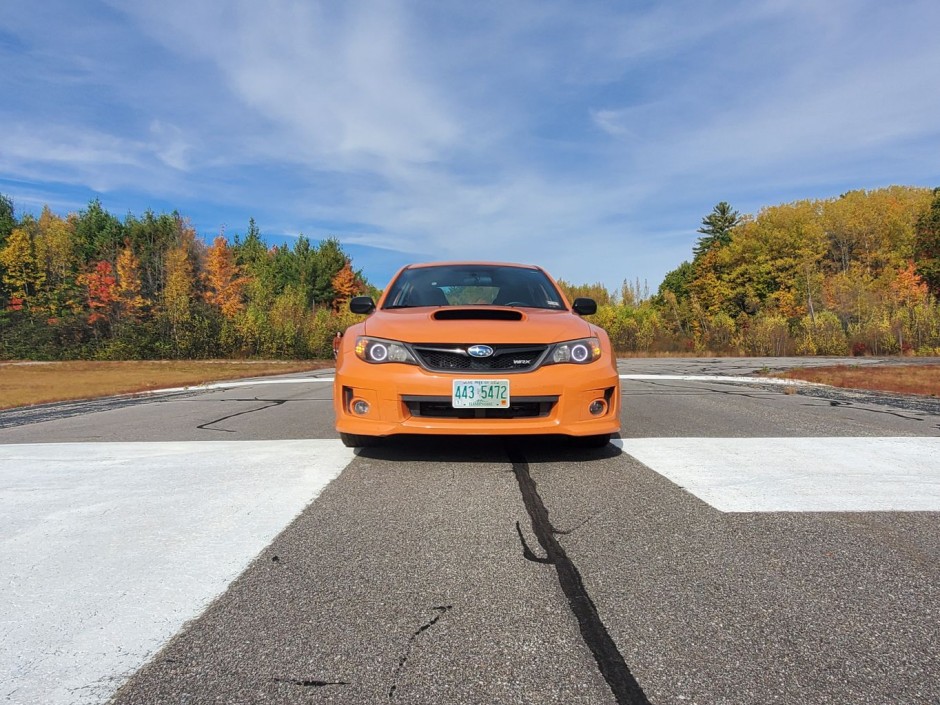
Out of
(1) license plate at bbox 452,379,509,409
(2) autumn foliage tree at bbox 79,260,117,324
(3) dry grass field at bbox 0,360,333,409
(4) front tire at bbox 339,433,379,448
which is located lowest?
(3) dry grass field at bbox 0,360,333,409

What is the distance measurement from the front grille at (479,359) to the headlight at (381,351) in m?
0.07

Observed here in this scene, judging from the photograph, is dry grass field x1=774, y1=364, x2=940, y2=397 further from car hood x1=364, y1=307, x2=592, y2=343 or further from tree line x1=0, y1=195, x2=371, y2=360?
tree line x1=0, y1=195, x2=371, y2=360

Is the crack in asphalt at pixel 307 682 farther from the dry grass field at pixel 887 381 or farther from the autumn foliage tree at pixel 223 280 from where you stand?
the autumn foliage tree at pixel 223 280

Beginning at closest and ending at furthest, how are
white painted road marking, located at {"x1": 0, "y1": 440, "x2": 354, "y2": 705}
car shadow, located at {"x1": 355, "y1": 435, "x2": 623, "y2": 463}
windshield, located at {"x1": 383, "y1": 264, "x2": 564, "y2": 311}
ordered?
white painted road marking, located at {"x1": 0, "y1": 440, "x2": 354, "y2": 705}, car shadow, located at {"x1": 355, "y1": 435, "x2": 623, "y2": 463}, windshield, located at {"x1": 383, "y1": 264, "x2": 564, "y2": 311}

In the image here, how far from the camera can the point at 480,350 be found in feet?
11.9

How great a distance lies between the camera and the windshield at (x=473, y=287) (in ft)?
16.9

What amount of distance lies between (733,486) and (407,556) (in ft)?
6.75

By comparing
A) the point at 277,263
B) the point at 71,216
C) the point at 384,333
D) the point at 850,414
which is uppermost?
the point at 71,216

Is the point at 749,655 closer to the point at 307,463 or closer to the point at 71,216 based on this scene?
the point at 307,463

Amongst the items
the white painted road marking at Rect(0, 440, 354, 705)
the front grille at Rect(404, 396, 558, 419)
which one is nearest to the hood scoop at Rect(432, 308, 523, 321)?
the front grille at Rect(404, 396, 558, 419)

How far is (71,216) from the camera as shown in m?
56.1

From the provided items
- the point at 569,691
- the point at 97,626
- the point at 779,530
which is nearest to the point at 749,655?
the point at 569,691

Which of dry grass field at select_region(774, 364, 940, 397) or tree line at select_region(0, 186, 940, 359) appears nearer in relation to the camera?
dry grass field at select_region(774, 364, 940, 397)

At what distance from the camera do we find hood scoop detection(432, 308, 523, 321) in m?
4.05
